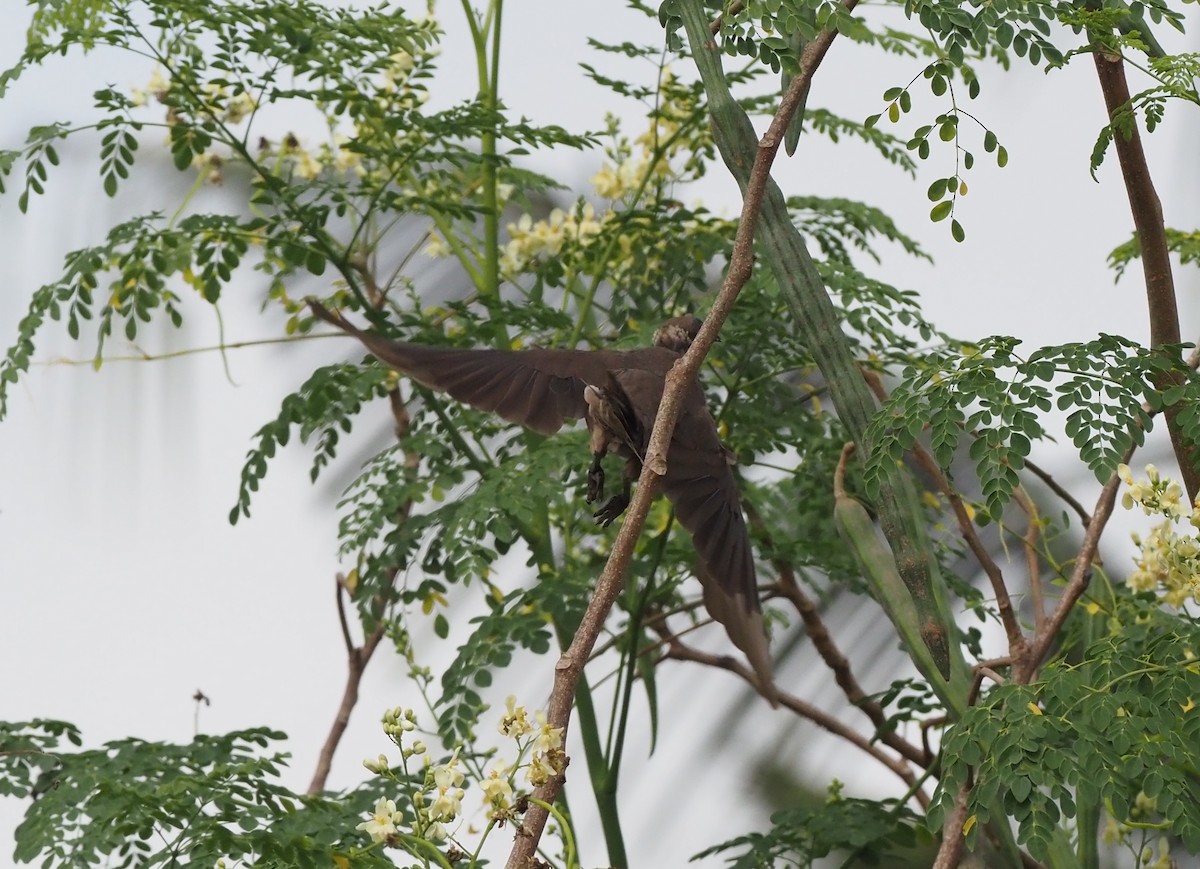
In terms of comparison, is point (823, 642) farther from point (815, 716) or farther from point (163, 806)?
point (163, 806)

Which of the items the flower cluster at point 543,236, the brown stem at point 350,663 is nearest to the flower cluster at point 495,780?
the brown stem at point 350,663

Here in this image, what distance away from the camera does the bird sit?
112 cm

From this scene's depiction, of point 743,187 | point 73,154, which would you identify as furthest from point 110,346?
point 743,187

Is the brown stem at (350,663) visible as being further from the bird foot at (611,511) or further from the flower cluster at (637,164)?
the bird foot at (611,511)

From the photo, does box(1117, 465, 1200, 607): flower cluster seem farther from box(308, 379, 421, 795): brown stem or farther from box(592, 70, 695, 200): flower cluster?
box(308, 379, 421, 795): brown stem

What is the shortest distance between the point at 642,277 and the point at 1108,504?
74cm

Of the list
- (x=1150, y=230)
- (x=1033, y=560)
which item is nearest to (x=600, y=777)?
(x=1033, y=560)

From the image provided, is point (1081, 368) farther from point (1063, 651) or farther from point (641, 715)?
point (641, 715)

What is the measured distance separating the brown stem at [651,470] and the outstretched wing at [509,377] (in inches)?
12.6

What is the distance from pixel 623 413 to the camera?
3.68 feet

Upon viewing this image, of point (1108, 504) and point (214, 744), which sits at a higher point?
point (214, 744)

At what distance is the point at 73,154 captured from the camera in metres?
2.27

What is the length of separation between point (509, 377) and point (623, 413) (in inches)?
4.8

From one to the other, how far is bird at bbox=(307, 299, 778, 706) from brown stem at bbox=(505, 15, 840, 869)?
0.88 ft
